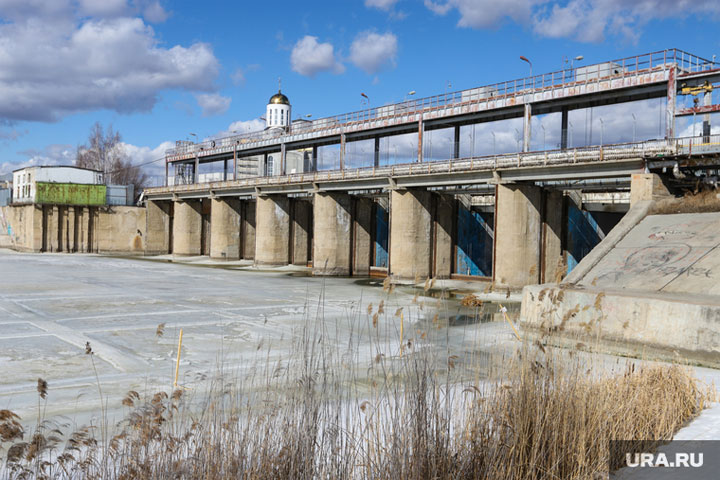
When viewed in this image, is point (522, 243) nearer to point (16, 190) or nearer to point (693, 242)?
point (693, 242)

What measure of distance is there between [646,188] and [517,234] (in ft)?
23.6

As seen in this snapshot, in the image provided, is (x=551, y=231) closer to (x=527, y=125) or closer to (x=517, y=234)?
(x=517, y=234)

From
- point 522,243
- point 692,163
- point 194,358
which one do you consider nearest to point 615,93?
point 692,163

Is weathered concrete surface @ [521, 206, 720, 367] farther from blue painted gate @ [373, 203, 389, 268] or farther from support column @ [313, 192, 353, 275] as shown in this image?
blue painted gate @ [373, 203, 389, 268]

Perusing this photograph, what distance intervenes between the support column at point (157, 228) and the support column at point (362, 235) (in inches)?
1171

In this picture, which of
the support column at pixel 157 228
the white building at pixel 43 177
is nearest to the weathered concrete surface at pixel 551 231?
the support column at pixel 157 228

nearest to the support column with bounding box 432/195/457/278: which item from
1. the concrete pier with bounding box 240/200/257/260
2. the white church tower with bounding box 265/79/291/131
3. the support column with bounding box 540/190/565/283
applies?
the support column with bounding box 540/190/565/283

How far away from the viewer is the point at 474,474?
5.37 m

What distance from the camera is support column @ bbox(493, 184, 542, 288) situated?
3133 cm

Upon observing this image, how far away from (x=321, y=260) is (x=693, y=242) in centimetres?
2742

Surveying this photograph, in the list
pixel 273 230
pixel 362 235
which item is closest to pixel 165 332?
pixel 362 235

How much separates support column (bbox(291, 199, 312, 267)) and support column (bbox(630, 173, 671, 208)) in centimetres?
2916

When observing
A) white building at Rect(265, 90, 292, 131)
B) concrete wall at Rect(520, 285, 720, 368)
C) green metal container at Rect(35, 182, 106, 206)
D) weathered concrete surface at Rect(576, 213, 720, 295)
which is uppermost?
white building at Rect(265, 90, 292, 131)

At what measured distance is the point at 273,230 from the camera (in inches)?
1928
